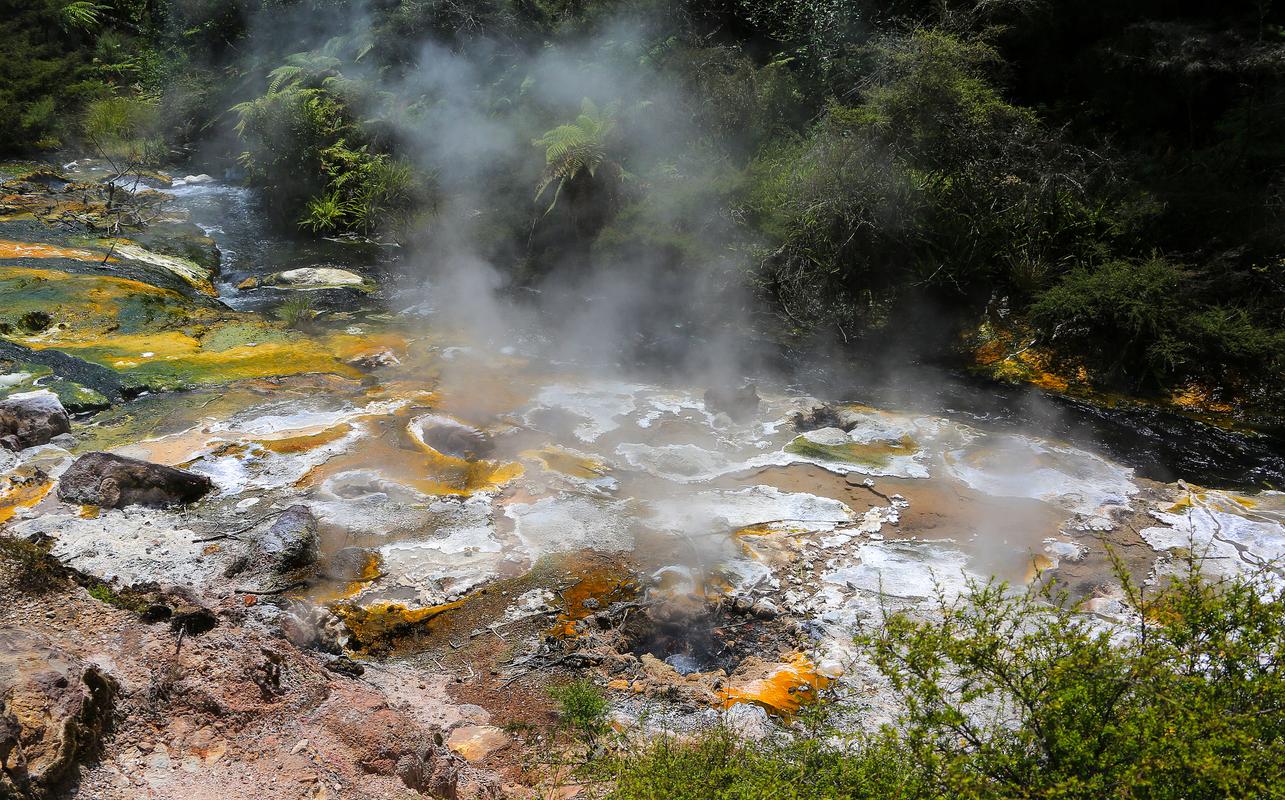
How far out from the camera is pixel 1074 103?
1141cm

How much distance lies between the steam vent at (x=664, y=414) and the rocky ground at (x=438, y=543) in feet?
0.12

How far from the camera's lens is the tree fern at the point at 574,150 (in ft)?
38.3

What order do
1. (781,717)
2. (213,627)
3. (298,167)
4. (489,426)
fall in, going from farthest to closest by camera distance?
(298,167) < (489,426) < (781,717) < (213,627)

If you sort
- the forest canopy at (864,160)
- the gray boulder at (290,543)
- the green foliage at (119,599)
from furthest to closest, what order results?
the forest canopy at (864,160) < the gray boulder at (290,543) < the green foliage at (119,599)

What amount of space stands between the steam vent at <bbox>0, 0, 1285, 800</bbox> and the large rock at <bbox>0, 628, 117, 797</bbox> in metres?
0.03

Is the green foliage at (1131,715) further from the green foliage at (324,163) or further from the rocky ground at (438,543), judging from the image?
the green foliage at (324,163)

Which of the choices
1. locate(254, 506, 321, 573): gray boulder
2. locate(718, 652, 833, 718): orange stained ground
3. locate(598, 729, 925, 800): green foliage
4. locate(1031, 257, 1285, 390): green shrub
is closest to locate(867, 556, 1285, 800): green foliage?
locate(598, 729, 925, 800): green foliage

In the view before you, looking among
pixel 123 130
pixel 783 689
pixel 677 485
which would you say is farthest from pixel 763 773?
pixel 123 130

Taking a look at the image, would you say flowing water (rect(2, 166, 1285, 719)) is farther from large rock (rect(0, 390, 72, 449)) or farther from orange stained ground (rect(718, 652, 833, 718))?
large rock (rect(0, 390, 72, 449))

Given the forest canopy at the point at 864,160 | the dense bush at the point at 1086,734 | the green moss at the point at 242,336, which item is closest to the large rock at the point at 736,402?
the forest canopy at the point at 864,160

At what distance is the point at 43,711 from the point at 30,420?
5024 mm

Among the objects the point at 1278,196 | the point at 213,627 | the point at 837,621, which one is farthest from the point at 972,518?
the point at 1278,196

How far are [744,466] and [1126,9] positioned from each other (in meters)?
9.35

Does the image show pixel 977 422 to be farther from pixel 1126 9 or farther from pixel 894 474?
pixel 1126 9
